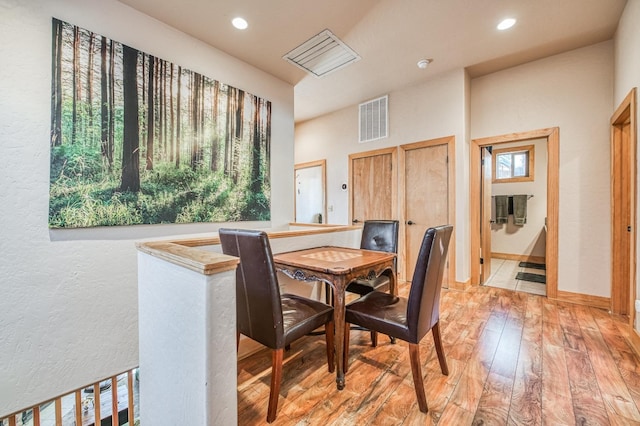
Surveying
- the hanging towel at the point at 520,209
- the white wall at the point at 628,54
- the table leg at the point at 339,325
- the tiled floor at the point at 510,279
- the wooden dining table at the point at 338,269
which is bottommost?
the tiled floor at the point at 510,279

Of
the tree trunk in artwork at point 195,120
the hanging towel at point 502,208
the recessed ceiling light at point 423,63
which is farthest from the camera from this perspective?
the hanging towel at point 502,208

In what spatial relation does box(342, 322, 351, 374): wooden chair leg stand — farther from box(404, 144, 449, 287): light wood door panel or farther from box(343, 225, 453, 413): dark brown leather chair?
box(404, 144, 449, 287): light wood door panel

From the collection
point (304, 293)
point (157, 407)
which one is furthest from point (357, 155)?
point (157, 407)

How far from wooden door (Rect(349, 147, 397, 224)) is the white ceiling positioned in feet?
4.13

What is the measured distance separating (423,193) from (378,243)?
1.48 meters

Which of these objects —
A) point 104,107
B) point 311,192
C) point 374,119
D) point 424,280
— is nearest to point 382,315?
point 424,280

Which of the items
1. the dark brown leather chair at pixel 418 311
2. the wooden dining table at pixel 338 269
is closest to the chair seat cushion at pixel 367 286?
the wooden dining table at pixel 338 269

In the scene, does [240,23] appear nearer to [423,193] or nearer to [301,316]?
[301,316]

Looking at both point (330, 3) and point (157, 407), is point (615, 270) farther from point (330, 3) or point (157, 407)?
point (157, 407)

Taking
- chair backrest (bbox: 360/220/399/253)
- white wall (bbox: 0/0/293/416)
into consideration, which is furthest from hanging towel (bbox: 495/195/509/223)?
white wall (bbox: 0/0/293/416)

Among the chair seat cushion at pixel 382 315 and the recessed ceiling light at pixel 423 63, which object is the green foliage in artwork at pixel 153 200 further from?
the recessed ceiling light at pixel 423 63

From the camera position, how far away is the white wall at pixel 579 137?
280 centimetres

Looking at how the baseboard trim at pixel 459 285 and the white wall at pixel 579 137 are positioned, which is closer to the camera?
the white wall at pixel 579 137

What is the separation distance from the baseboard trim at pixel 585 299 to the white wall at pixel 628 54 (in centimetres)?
110
